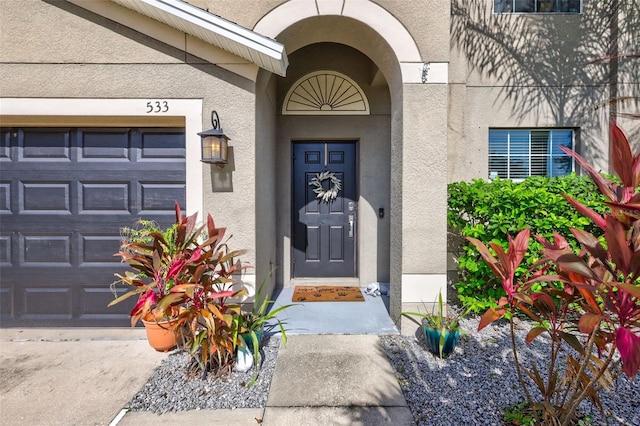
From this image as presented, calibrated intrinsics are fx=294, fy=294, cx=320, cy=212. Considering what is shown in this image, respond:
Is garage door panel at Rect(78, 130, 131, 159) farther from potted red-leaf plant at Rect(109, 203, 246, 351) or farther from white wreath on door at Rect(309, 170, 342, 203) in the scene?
white wreath on door at Rect(309, 170, 342, 203)

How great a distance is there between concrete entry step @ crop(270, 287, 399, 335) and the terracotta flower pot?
3.42 feet

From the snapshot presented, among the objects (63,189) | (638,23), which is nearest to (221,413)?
(63,189)

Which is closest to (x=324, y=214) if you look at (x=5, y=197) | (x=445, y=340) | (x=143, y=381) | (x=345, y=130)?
(x=345, y=130)

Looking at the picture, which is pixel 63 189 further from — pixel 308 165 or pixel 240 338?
pixel 308 165

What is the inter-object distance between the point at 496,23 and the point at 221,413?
5797mm

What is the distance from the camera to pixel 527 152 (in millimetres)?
4477

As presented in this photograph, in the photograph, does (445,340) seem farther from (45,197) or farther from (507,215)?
(45,197)

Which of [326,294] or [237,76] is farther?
[326,294]

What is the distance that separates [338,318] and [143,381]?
1984 mm

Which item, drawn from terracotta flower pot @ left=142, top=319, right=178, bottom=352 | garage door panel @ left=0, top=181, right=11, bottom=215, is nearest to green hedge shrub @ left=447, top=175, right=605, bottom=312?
terracotta flower pot @ left=142, top=319, right=178, bottom=352

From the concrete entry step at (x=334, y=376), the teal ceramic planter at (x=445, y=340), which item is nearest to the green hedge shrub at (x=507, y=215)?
the teal ceramic planter at (x=445, y=340)

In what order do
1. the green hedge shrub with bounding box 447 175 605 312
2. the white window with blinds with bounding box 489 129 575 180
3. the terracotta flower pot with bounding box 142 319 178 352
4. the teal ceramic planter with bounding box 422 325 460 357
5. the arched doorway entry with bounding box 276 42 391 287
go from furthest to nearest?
the arched doorway entry with bounding box 276 42 391 287, the white window with blinds with bounding box 489 129 575 180, the green hedge shrub with bounding box 447 175 605 312, the terracotta flower pot with bounding box 142 319 178 352, the teal ceramic planter with bounding box 422 325 460 357

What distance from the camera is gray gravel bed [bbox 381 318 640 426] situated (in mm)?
2008

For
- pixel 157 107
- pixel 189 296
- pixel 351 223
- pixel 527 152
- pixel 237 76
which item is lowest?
pixel 189 296
